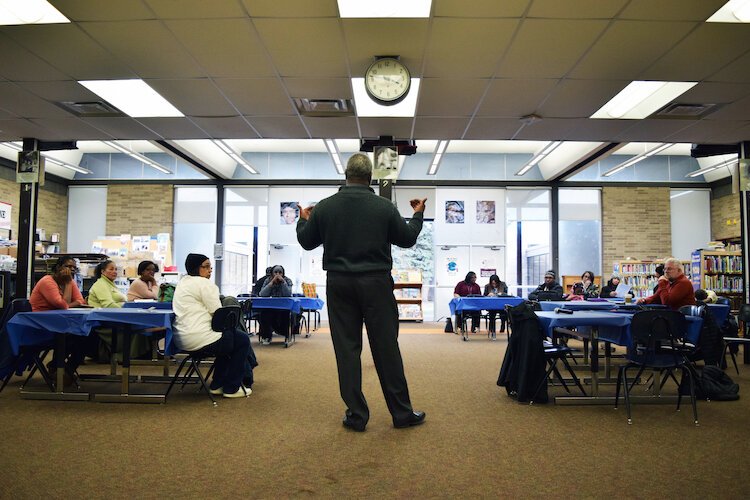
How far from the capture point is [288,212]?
14797 mm

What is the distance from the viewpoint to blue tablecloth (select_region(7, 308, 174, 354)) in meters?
4.24

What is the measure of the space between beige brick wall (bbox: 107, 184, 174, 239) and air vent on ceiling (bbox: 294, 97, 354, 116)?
8978mm

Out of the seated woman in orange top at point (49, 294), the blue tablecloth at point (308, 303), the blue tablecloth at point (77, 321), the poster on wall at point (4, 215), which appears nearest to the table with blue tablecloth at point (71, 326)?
the blue tablecloth at point (77, 321)

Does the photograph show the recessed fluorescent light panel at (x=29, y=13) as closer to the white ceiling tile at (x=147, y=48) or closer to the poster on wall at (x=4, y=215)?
the white ceiling tile at (x=147, y=48)

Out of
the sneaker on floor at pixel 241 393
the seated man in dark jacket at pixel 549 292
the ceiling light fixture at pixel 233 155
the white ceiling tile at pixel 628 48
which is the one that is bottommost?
the sneaker on floor at pixel 241 393

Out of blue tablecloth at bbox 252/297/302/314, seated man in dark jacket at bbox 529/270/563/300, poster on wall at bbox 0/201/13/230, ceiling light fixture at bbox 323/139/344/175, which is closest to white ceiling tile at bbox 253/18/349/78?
blue tablecloth at bbox 252/297/302/314

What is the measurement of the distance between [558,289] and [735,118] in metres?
3.62

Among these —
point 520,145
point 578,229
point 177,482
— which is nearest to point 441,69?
point 177,482

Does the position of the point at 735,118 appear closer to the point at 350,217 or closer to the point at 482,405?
the point at 482,405

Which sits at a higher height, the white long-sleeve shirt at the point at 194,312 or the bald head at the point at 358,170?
the bald head at the point at 358,170

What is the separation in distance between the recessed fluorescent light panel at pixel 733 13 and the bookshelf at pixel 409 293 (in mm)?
9548

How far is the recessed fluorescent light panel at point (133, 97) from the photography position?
6.25 meters

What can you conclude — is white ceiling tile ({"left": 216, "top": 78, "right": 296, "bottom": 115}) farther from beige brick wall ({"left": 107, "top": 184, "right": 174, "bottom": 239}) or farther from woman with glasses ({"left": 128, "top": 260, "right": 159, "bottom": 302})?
beige brick wall ({"left": 107, "top": 184, "right": 174, "bottom": 239})

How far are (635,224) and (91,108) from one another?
42.7 feet
